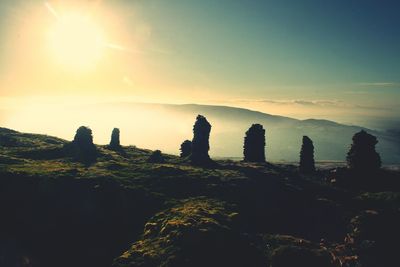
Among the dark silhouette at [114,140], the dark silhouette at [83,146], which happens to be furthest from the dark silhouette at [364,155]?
the dark silhouette at [114,140]

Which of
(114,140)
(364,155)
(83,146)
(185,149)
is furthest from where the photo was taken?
(185,149)

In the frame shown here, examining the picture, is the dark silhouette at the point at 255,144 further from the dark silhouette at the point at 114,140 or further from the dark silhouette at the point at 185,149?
the dark silhouette at the point at 114,140

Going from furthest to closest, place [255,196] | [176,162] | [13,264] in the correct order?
[176,162] → [255,196] → [13,264]

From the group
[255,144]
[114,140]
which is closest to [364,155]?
[255,144]

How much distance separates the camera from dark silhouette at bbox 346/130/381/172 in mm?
131750

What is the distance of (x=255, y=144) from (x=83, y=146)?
7367 cm

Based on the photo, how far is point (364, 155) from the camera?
133 metres

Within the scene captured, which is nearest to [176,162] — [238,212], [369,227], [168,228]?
[238,212]

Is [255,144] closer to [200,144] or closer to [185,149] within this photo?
[200,144]

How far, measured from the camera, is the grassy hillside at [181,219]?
6725cm

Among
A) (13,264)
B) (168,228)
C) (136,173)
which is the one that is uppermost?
(136,173)

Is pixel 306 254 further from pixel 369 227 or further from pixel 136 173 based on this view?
pixel 136 173

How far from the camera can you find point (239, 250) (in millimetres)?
68375

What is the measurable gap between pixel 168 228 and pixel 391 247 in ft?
151
